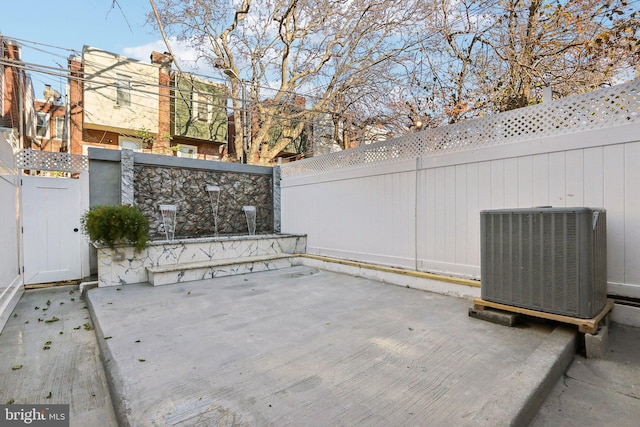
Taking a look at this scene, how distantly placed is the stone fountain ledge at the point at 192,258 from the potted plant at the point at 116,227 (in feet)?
0.47

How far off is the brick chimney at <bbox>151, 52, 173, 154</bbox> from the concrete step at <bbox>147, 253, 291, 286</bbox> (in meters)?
8.37

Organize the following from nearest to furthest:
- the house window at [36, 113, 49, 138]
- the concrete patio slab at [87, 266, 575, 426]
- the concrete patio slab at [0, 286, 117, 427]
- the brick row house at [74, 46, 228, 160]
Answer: the concrete patio slab at [87, 266, 575, 426] → the concrete patio slab at [0, 286, 117, 427] → the brick row house at [74, 46, 228, 160] → the house window at [36, 113, 49, 138]

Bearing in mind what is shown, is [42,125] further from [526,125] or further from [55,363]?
[526,125]

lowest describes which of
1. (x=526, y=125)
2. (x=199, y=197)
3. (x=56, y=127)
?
(x=199, y=197)

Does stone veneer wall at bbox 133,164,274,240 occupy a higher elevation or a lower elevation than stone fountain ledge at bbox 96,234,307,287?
higher

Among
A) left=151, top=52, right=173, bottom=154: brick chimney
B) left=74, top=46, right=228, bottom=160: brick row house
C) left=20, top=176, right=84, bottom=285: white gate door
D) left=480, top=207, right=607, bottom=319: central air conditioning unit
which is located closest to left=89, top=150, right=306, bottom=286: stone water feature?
left=20, top=176, right=84, bottom=285: white gate door

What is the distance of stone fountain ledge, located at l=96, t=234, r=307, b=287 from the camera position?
4758 millimetres

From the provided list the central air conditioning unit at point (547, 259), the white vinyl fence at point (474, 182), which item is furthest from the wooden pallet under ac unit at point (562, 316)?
the white vinyl fence at point (474, 182)

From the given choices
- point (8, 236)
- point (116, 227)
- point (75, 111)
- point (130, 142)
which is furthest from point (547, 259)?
point (75, 111)

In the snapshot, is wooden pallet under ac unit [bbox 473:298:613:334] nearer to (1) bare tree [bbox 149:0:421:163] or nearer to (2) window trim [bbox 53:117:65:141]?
(1) bare tree [bbox 149:0:421:163]

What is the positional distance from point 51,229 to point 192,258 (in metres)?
2.32

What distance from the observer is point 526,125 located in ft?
11.7

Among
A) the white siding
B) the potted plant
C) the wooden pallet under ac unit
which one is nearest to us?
the wooden pallet under ac unit

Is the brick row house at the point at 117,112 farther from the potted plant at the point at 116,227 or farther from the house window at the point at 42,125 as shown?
the potted plant at the point at 116,227
